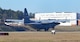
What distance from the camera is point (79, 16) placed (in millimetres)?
172125

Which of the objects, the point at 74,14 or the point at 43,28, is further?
the point at 74,14

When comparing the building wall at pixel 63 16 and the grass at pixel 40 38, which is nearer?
the grass at pixel 40 38

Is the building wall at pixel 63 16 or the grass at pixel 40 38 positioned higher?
the grass at pixel 40 38

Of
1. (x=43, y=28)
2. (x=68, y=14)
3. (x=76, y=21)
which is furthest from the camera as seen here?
(x=68, y=14)

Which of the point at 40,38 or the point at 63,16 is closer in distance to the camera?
the point at 40,38

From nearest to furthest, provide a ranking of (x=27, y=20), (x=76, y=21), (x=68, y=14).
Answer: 1. (x=27, y=20)
2. (x=76, y=21)
3. (x=68, y=14)

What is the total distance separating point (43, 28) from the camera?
10856cm

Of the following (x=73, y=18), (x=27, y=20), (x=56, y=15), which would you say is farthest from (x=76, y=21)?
(x=27, y=20)

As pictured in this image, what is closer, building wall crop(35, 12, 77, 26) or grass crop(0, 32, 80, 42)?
grass crop(0, 32, 80, 42)

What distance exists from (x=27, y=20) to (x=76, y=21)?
48804 millimetres

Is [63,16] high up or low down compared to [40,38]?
down

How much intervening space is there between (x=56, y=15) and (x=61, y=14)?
2.50 metres

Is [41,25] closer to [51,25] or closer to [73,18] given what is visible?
[51,25]

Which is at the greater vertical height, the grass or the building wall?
the grass
